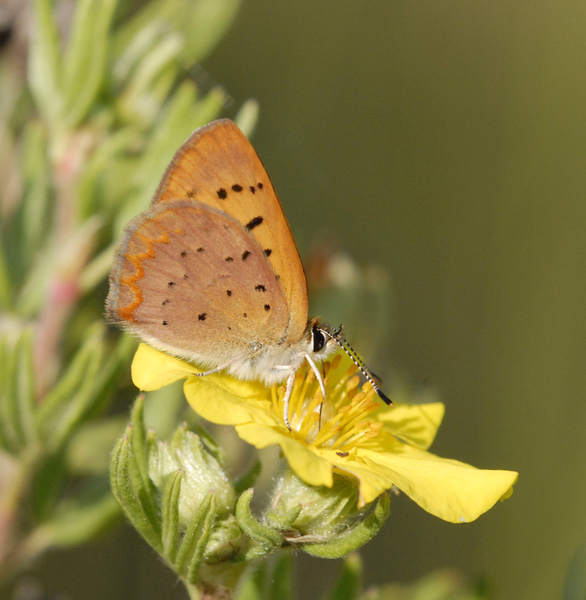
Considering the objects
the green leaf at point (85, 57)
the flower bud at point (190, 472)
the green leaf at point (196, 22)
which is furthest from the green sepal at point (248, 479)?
the green leaf at point (196, 22)

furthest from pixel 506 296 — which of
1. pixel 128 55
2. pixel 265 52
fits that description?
pixel 128 55

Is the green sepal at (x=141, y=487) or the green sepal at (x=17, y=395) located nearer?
the green sepal at (x=141, y=487)

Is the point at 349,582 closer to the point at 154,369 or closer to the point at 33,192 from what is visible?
the point at 154,369

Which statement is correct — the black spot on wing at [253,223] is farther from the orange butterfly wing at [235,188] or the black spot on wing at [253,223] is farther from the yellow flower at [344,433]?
the yellow flower at [344,433]

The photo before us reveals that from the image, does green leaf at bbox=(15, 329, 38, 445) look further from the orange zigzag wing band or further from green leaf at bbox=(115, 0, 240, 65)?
green leaf at bbox=(115, 0, 240, 65)

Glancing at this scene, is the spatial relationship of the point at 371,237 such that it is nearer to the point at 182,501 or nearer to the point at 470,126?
the point at 470,126

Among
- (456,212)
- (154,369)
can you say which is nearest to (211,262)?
(154,369)
